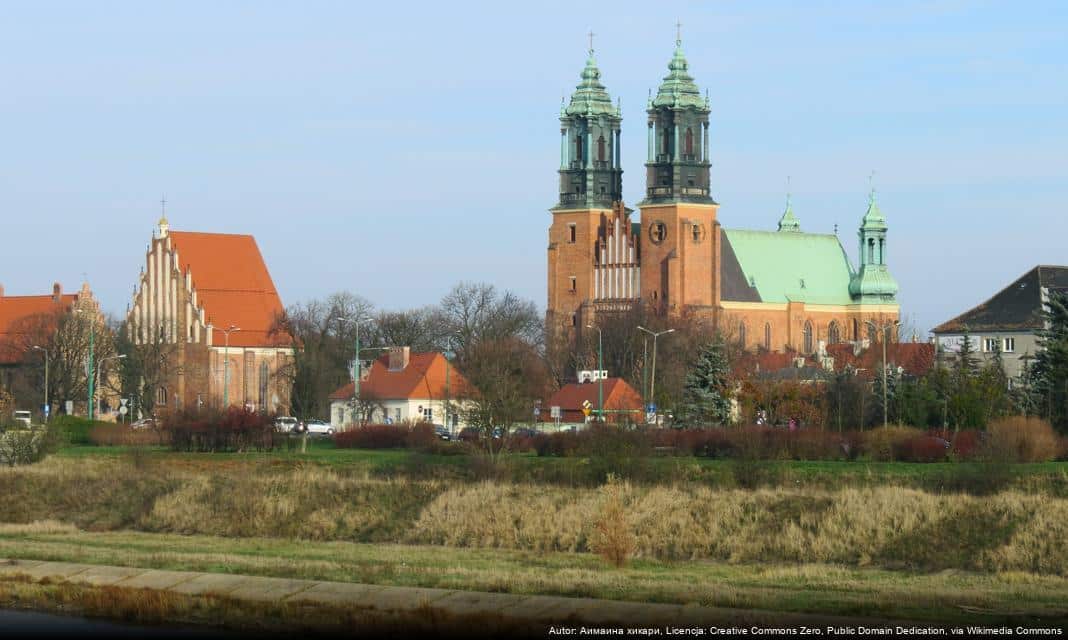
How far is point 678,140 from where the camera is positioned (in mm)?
122250

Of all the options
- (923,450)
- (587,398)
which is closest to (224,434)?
(923,450)

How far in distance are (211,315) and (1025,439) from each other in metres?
75.1

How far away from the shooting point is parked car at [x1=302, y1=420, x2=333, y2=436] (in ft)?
266

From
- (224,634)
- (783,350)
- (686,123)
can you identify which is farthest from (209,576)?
(783,350)

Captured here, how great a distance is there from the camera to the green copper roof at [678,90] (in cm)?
12256

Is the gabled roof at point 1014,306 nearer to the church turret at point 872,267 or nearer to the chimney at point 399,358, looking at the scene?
the chimney at point 399,358

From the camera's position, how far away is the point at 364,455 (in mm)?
55656

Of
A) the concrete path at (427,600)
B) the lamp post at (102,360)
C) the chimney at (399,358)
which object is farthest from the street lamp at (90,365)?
the concrete path at (427,600)

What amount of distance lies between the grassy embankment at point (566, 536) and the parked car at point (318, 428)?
3074 centimetres

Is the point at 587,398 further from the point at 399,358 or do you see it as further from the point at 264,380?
the point at 264,380

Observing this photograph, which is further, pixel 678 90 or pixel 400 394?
pixel 678 90

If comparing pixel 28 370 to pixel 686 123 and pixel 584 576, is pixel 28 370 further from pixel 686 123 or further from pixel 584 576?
pixel 584 576

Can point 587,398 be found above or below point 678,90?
below

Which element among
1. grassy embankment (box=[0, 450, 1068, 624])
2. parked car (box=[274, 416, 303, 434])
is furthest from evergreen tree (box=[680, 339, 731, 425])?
grassy embankment (box=[0, 450, 1068, 624])
